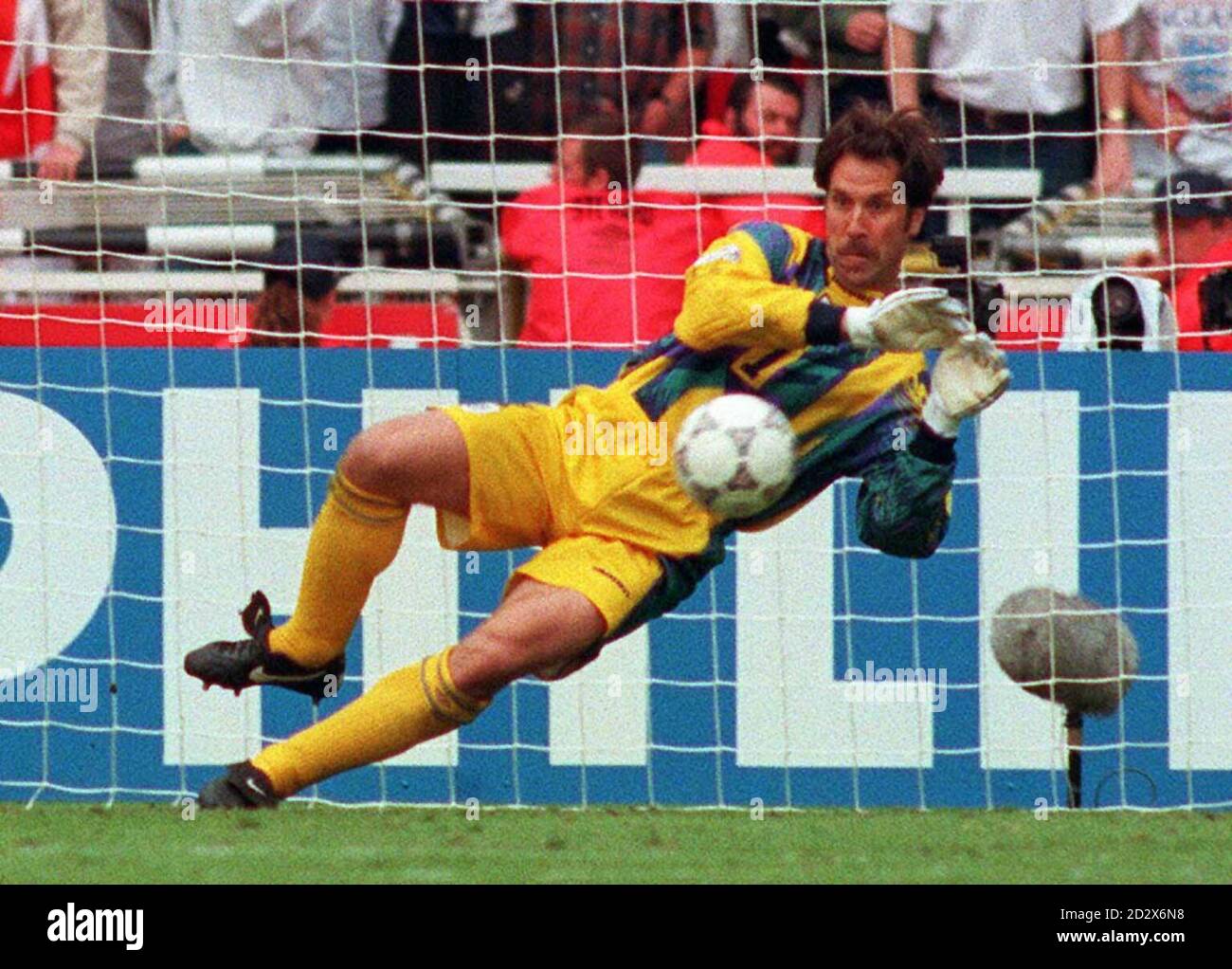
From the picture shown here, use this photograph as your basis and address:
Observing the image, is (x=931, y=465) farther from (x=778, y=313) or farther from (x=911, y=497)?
(x=778, y=313)

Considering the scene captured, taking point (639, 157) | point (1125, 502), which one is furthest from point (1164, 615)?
point (639, 157)

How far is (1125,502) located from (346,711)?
108 inches

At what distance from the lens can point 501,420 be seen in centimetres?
557

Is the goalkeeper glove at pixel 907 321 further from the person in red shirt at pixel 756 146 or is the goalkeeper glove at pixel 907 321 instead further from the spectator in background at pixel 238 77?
the spectator in background at pixel 238 77

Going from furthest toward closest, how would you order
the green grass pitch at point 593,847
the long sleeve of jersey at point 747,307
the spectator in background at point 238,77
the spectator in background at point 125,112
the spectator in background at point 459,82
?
the spectator in background at point 459,82 → the spectator in background at point 125,112 → the spectator in background at point 238,77 → the long sleeve of jersey at point 747,307 → the green grass pitch at point 593,847

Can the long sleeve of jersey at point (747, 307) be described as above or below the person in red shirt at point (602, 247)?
below

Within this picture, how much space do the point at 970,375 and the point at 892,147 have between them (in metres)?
0.61

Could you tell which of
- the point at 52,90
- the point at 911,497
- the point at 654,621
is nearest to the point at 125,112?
the point at 52,90

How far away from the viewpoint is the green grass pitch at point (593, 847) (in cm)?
485

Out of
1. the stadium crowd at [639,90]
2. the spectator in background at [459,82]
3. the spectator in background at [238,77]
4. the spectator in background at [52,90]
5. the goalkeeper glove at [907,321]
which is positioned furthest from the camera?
the spectator in background at [459,82]

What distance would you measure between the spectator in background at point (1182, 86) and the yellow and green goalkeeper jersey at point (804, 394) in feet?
8.73

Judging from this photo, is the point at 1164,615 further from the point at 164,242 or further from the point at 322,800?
the point at 164,242

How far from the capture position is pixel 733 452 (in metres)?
5.31

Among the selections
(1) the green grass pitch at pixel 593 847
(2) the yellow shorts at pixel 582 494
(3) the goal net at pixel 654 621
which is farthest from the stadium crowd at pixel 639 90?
(1) the green grass pitch at pixel 593 847
